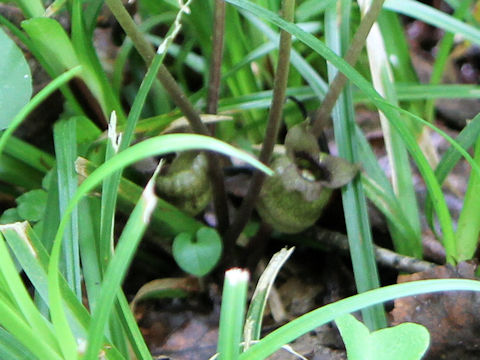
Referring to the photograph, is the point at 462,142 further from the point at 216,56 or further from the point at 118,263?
the point at 118,263

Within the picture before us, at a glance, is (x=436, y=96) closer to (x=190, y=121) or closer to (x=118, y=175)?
(x=190, y=121)

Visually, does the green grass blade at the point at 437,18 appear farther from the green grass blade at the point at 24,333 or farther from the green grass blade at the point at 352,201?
the green grass blade at the point at 24,333

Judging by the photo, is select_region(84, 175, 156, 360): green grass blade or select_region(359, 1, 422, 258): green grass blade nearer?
select_region(84, 175, 156, 360): green grass blade

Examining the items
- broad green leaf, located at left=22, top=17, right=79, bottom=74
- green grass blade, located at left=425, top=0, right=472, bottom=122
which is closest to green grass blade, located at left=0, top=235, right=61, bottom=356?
broad green leaf, located at left=22, top=17, right=79, bottom=74

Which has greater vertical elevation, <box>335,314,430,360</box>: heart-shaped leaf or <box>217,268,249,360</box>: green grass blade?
<box>217,268,249,360</box>: green grass blade

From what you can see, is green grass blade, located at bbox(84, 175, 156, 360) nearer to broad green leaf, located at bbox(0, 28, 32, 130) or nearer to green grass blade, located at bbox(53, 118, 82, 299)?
green grass blade, located at bbox(53, 118, 82, 299)

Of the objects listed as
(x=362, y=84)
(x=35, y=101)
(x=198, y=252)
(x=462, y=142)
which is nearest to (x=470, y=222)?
(x=462, y=142)

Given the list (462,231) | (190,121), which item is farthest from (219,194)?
(462,231)
